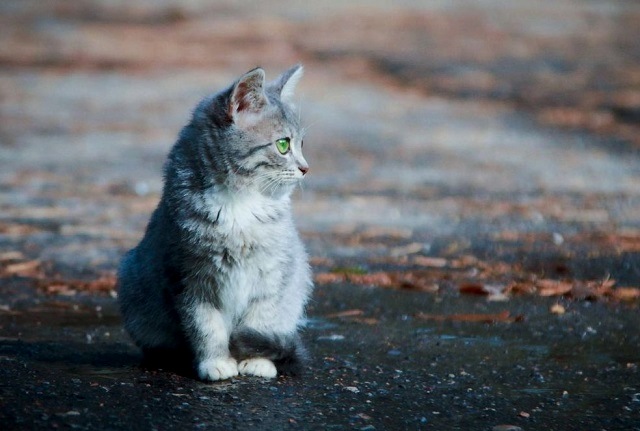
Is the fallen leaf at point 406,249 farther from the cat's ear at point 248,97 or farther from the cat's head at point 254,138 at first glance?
the cat's ear at point 248,97

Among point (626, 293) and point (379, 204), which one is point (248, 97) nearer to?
point (626, 293)

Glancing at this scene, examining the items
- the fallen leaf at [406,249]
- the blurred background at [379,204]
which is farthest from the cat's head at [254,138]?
the fallen leaf at [406,249]

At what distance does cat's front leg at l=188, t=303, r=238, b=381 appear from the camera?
488 centimetres

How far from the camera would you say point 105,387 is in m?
4.73

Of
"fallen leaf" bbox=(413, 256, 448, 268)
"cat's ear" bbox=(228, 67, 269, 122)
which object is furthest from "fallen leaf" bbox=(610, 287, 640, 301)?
"cat's ear" bbox=(228, 67, 269, 122)

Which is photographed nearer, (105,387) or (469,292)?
(105,387)

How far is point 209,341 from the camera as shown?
16.1ft

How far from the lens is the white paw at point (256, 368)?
16.6 feet

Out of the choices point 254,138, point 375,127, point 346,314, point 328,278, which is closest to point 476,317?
point 346,314

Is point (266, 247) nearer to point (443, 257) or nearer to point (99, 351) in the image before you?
point (99, 351)

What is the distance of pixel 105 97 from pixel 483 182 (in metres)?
8.49

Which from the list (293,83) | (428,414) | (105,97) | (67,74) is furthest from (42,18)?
(428,414)

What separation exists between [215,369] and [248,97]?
135 cm

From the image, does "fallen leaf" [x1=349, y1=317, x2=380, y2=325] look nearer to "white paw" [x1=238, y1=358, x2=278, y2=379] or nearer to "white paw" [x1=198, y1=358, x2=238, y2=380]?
"white paw" [x1=238, y1=358, x2=278, y2=379]
